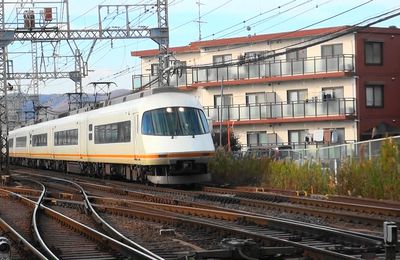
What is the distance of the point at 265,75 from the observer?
136 feet

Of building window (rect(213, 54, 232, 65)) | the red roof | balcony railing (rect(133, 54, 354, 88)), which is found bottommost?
balcony railing (rect(133, 54, 354, 88))

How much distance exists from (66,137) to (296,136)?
14.6 m

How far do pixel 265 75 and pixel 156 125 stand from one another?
70.0 feet

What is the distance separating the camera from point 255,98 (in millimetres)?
42375

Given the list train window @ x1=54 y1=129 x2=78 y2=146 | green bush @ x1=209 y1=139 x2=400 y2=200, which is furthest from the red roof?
green bush @ x1=209 y1=139 x2=400 y2=200

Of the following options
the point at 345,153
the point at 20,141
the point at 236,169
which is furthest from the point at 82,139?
the point at 20,141

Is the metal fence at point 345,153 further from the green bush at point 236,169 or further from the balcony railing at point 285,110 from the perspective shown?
the balcony railing at point 285,110

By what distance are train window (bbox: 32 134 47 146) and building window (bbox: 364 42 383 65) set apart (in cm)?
1968

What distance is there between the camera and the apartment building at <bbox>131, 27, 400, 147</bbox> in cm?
3806

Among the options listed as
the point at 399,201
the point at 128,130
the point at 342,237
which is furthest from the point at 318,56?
the point at 342,237

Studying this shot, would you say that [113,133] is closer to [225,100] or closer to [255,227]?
[255,227]

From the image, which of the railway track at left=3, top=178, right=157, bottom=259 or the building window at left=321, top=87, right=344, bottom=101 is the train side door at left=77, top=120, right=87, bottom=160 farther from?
the building window at left=321, top=87, right=344, bottom=101

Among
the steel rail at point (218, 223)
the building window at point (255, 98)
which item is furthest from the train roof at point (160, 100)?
the building window at point (255, 98)

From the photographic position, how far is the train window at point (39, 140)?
38.9 m
